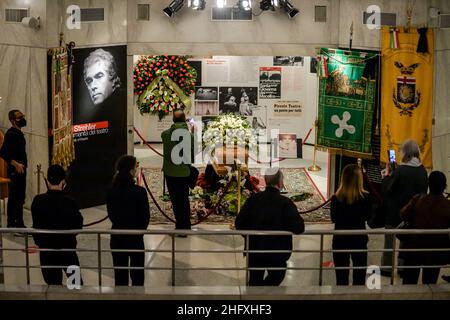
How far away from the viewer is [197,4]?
1217 centimetres

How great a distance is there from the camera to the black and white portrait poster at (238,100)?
16.8 metres

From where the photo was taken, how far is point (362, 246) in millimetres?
7770

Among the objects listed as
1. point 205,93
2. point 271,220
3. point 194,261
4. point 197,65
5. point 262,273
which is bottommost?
point 194,261

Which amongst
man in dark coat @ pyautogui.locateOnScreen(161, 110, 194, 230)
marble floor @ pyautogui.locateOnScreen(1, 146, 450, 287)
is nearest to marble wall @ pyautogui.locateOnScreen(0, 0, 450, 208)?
marble floor @ pyautogui.locateOnScreen(1, 146, 450, 287)

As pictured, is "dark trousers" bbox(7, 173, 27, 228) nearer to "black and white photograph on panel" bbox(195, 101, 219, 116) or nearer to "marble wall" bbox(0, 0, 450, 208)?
"marble wall" bbox(0, 0, 450, 208)

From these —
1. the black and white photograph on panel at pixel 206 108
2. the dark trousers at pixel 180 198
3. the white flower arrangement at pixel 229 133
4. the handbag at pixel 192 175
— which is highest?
the black and white photograph on panel at pixel 206 108

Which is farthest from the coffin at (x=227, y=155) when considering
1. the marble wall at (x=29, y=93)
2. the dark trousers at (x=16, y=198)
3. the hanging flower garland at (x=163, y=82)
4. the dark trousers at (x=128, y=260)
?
the dark trousers at (x=128, y=260)

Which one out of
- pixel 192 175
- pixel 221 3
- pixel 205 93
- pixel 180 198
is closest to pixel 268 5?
pixel 221 3

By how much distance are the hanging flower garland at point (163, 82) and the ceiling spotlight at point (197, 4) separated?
401 centimetres

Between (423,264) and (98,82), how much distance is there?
5743 millimetres

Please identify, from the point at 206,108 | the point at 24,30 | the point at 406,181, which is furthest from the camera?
the point at 206,108

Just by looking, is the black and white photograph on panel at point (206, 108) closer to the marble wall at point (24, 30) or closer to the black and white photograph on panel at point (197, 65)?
the black and white photograph on panel at point (197, 65)

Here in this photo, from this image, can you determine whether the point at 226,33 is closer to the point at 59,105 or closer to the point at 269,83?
the point at 59,105

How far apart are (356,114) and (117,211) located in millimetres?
5206
